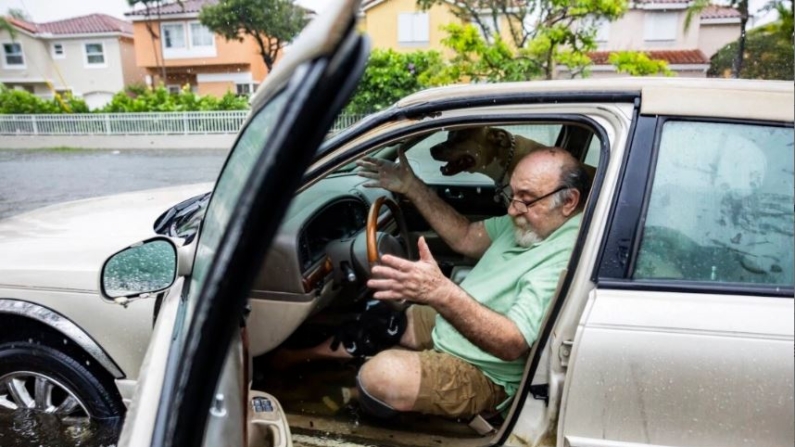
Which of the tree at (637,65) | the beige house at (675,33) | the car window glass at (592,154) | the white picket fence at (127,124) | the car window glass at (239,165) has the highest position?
the beige house at (675,33)

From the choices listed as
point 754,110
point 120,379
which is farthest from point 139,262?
point 754,110

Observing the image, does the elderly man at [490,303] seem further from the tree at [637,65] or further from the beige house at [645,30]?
the beige house at [645,30]

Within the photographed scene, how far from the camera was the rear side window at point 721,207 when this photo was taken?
138 centimetres

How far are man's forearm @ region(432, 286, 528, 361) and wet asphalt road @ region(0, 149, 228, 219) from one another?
697cm

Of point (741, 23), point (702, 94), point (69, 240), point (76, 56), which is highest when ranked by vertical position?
point (76, 56)

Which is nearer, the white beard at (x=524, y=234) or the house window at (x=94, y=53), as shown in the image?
the white beard at (x=524, y=234)

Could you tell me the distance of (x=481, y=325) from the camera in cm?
170

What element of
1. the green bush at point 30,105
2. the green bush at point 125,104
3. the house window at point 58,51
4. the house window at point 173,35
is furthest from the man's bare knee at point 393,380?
the house window at point 58,51

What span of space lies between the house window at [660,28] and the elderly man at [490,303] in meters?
23.2

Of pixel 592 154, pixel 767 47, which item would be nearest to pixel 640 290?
pixel 592 154

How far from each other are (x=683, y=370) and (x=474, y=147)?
1.76m

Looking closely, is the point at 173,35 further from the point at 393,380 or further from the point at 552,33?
the point at 393,380

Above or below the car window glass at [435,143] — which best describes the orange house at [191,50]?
above

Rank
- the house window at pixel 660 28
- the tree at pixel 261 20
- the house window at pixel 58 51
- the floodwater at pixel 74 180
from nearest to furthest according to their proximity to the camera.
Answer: the floodwater at pixel 74 180
the tree at pixel 261 20
the house window at pixel 660 28
the house window at pixel 58 51
